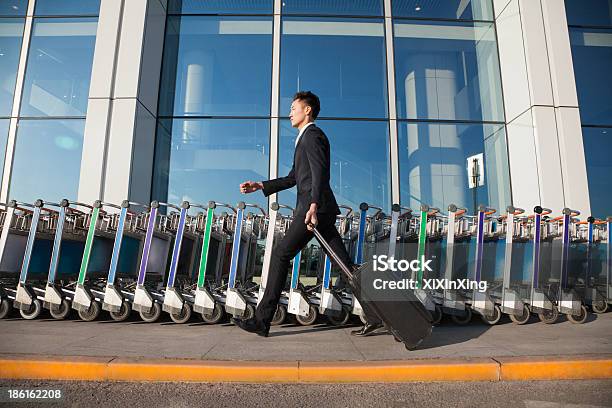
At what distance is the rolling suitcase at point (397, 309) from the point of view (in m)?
3.04

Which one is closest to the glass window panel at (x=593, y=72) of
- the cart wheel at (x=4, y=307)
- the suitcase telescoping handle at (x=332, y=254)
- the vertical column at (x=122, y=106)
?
the suitcase telescoping handle at (x=332, y=254)

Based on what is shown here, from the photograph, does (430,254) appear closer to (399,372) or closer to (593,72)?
(399,372)

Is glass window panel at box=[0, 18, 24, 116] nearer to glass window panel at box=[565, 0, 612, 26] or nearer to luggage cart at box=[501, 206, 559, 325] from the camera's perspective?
luggage cart at box=[501, 206, 559, 325]

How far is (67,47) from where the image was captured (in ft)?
30.2

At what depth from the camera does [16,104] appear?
8.84 meters

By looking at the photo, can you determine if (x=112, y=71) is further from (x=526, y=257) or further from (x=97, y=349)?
(x=526, y=257)

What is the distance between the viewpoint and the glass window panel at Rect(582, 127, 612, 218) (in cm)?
820

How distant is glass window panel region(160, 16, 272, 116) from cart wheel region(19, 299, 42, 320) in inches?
216

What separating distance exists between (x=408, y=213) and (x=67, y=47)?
902cm

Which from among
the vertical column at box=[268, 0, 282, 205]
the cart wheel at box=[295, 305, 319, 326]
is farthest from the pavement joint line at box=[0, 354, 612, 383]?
the vertical column at box=[268, 0, 282, 205]

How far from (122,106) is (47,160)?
2.23 m

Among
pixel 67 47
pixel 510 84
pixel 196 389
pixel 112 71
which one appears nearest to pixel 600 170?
pixel 510 84

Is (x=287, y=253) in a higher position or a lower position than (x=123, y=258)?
higher

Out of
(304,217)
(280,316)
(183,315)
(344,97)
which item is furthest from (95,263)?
(344,97)
